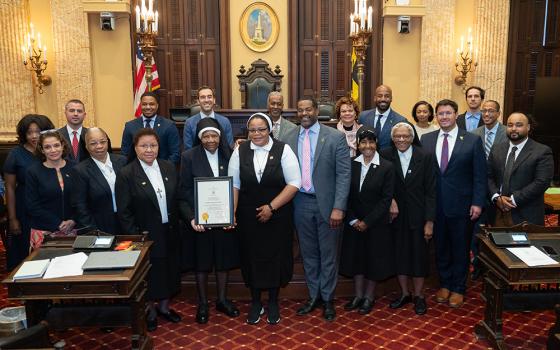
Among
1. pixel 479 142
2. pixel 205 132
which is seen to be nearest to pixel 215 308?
pixel 205 132

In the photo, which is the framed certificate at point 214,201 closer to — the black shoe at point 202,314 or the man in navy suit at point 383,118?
the black shoe at point 202,314

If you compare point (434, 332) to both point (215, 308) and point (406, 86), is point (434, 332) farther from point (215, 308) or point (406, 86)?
point (406, 86)

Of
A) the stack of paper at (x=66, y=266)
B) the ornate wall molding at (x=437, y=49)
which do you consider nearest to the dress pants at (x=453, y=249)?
the stack of paper at (x=66, y=266)

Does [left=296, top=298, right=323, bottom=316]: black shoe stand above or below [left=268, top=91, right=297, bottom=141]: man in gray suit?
below

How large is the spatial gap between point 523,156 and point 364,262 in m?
1.61

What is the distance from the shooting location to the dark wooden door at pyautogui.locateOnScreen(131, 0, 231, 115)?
9.79 metres

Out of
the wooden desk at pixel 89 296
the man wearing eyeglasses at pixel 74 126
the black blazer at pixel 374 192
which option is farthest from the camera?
the man wearing eyeglasses at pixel 74 126

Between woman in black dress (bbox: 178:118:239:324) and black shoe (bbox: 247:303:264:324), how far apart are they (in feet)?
1.17

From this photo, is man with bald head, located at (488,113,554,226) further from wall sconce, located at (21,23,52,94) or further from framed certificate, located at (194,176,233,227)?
wall sconce, located at (21,23,52,94)

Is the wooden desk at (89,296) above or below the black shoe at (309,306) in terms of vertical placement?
above

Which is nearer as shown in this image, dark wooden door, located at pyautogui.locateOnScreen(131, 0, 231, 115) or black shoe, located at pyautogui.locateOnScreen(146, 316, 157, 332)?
black shoe, located at pyautogui.locateOnScreen(146, 316, 157, 332)

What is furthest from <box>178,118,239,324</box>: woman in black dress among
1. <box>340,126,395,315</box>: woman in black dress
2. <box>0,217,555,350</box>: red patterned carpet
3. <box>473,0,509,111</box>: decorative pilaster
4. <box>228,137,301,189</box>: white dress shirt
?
<box>473,0,509,111</box>: decorative pilaster

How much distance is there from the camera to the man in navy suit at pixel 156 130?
5.01 m

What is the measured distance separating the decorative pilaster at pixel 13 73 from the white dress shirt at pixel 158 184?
553 centimetres
